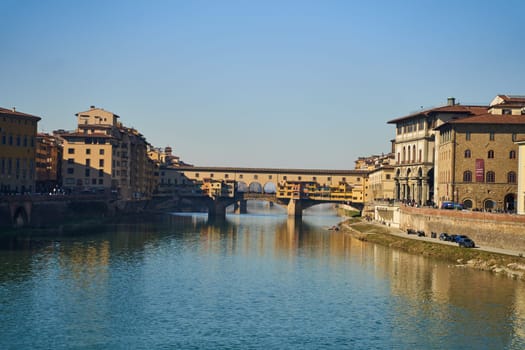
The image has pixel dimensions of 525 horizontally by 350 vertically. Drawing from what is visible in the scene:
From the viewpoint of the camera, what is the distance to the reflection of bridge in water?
190 meters

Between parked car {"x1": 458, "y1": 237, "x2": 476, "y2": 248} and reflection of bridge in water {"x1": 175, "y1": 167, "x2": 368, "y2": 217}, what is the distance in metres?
101

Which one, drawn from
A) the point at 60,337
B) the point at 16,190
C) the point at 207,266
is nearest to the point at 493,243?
the point at 207,266

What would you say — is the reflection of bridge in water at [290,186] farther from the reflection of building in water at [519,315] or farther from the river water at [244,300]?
the reflection of building in water at [519,315]

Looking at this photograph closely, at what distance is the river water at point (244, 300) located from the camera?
44469 mm

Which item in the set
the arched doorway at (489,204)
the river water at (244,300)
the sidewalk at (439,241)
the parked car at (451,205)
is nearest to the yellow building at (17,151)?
the river water at (244,300)

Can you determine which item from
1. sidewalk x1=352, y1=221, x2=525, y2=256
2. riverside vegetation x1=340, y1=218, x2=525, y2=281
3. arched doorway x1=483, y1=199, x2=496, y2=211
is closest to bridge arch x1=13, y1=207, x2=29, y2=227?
riverside vegetation x1=340, y1=218, x2=525, y2=281

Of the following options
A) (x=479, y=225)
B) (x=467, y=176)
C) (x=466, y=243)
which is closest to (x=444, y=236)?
(x=479, y=225)

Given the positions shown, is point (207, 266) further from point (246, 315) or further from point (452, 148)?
point (452, 148)

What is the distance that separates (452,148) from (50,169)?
10297 cm

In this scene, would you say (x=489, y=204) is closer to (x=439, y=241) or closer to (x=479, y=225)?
(x=439, y=241)

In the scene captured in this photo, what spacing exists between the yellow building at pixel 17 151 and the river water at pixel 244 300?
2890 centimetres

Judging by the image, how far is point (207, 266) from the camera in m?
76.0

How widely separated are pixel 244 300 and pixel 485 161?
54205 mm

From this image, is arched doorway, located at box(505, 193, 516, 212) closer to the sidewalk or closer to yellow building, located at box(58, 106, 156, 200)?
the sidewalk
